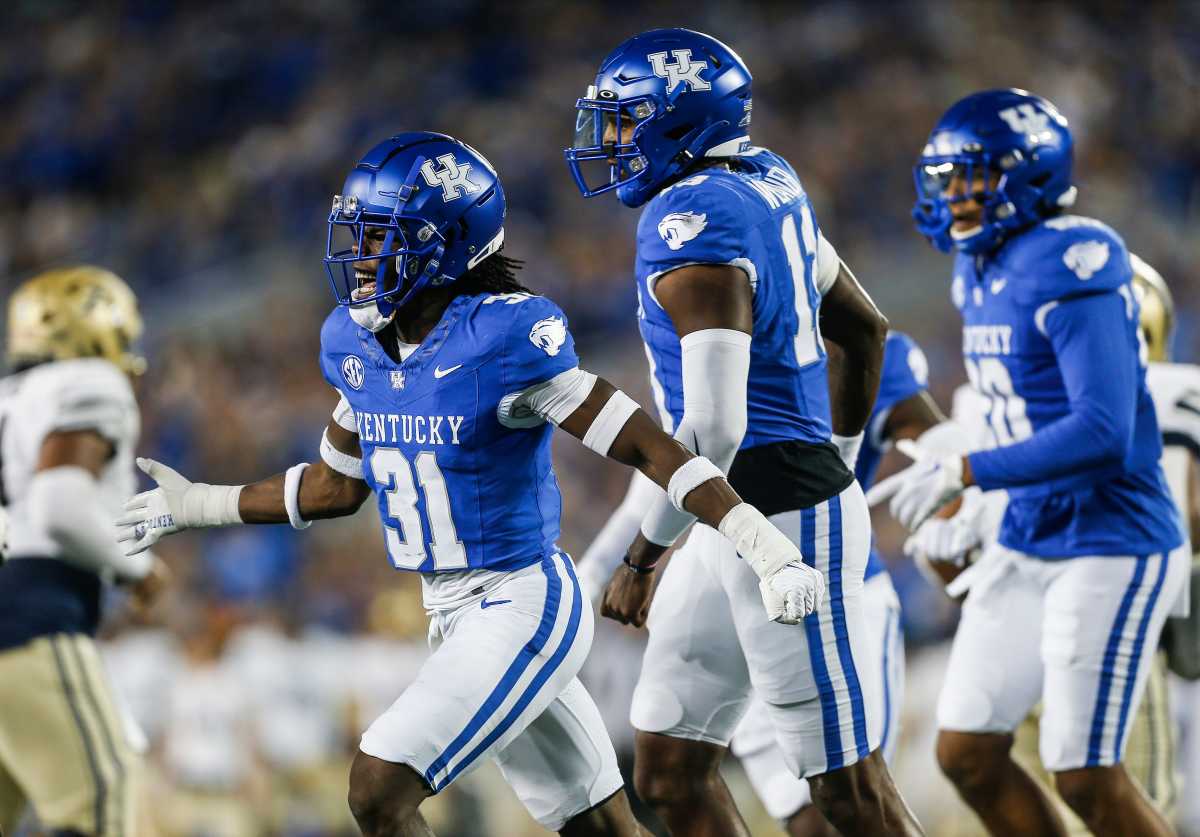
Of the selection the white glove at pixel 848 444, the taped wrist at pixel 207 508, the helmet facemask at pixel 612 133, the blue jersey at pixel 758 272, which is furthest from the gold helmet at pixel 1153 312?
the taped wrist at pixel 207 508

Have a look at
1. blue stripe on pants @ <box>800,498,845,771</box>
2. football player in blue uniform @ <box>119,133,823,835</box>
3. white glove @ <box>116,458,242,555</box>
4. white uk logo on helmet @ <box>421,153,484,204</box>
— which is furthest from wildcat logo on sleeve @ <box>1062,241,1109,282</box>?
white glove @ <box>116,458,242,555</box>

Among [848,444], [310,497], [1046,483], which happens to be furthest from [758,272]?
[1046,483]

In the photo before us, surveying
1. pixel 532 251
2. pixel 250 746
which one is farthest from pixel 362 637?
pixel 532 251

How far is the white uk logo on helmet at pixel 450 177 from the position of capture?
3.60 meters

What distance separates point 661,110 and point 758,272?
46cm

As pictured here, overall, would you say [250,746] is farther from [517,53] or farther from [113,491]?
[517,53]

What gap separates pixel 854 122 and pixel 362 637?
562 cm

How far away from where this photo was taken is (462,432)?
3453 mm

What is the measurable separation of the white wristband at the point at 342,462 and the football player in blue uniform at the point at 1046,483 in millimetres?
1421

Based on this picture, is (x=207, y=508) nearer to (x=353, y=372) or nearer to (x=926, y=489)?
(x=353, y=372)

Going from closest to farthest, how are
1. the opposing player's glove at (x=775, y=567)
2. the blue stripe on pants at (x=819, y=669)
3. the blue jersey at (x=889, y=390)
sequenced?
the opposing player's glove at (x=775, y=567) < the blue stripe on pants at (x=819, y=669) < the blue jersey at (x=889, y=390)

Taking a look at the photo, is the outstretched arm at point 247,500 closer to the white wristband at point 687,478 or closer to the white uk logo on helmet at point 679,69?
the white wristband at point 687,478

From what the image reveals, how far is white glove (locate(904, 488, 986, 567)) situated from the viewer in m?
4.99

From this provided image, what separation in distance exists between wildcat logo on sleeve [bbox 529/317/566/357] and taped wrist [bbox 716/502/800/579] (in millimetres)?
492
